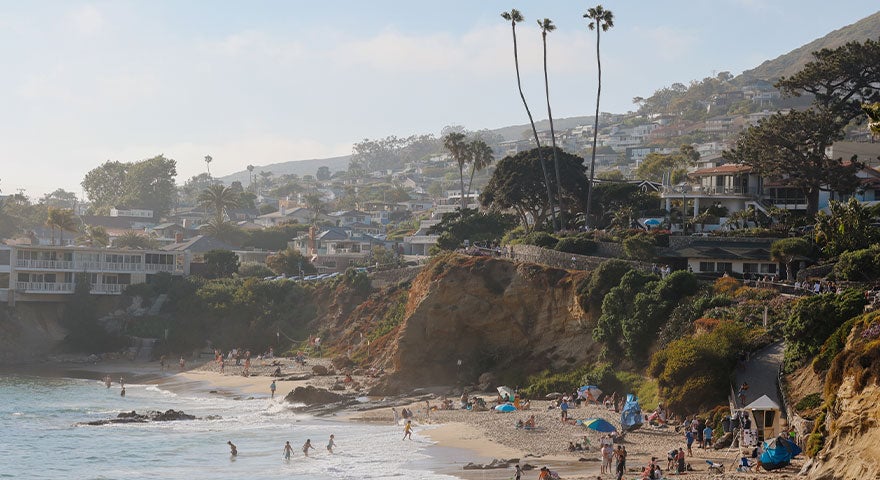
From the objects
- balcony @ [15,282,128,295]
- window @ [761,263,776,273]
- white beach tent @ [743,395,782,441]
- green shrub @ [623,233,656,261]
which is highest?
green shrub @ [623,233,656,261]

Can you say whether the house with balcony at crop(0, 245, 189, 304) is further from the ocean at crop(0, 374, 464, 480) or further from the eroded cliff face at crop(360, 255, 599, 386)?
the eroded cliff face at crop(360, 255, 599, 386)

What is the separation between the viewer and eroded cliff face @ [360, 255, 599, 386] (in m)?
51.8

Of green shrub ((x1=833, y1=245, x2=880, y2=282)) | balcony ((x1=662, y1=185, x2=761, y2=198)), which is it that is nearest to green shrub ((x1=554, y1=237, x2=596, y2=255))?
balcony ((x1=662, y1=185, x2=761, y2=198))

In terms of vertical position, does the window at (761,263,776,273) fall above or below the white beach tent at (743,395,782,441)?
above

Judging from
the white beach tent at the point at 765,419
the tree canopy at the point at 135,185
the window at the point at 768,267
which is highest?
the tree canopy at the point at 135,185

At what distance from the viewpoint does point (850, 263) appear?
44312 millimetres

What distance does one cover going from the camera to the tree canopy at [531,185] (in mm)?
71750

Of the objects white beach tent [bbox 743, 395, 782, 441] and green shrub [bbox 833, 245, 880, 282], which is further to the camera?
green shrub [bbox 833, 245, 880, 282]

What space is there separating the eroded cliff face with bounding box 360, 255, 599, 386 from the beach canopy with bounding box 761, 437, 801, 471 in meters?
21.6

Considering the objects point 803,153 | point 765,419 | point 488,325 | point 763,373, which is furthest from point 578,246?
point 765,419

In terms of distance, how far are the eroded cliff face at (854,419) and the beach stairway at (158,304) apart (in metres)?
59.0

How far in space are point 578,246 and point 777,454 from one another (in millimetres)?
Result: 28545

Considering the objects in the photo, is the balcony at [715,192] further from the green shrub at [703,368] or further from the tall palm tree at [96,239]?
the tall palm tree at [96,239]

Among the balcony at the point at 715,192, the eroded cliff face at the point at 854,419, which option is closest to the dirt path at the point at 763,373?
the eroded cliff face at the point at 854,419
